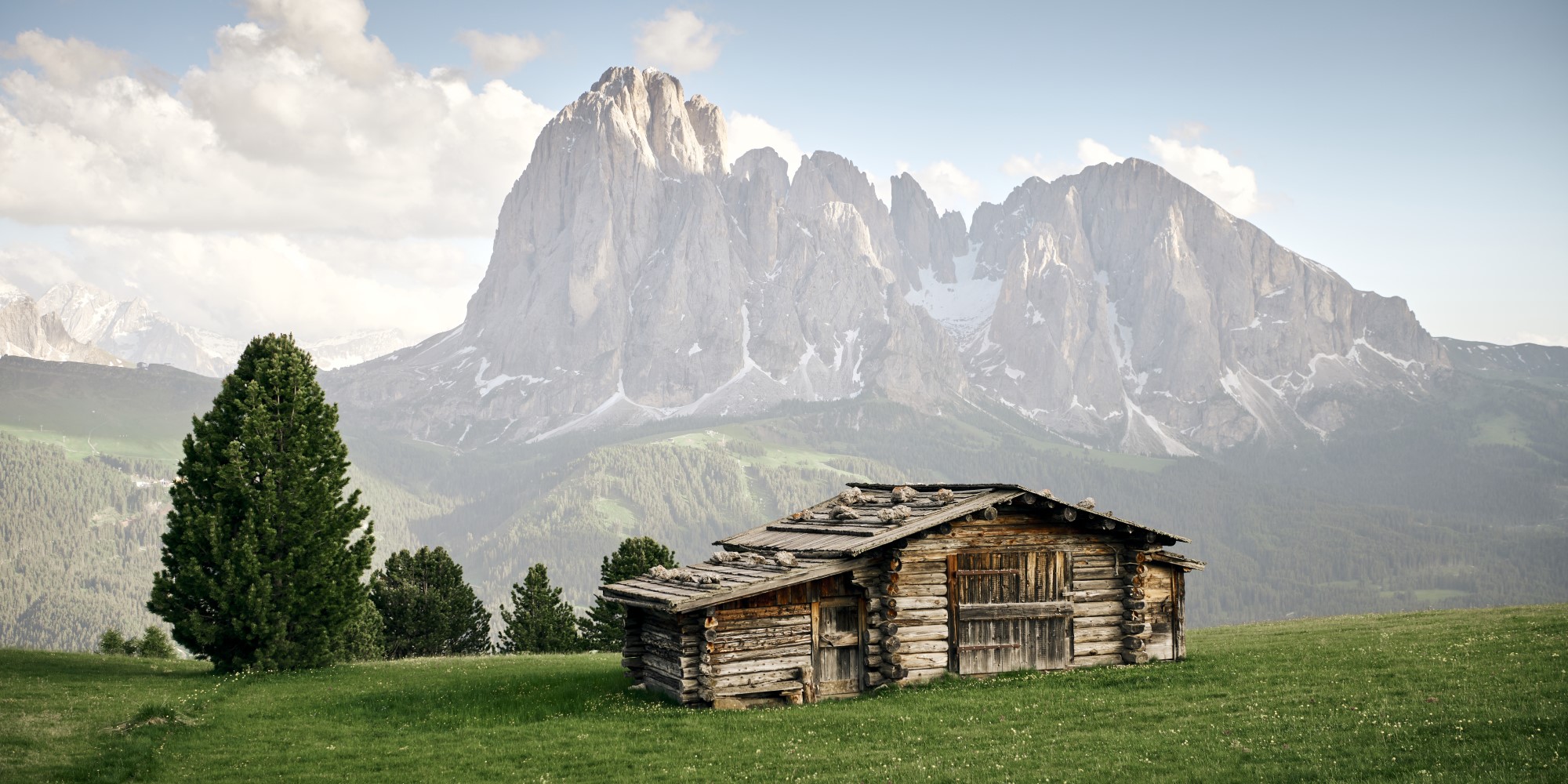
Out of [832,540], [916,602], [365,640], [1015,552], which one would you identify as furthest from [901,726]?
[365,640]

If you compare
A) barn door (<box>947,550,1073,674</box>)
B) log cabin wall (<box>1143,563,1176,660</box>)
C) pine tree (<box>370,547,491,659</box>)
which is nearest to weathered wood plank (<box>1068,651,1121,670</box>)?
barn door (<box>947,550,1073,674</box>)

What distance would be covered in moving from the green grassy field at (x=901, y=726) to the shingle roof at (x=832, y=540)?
3.12 metres

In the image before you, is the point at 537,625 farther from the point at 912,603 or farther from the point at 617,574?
the point at 912,603

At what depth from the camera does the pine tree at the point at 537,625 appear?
61562 millimetres

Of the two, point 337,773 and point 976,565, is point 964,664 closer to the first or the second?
point 976,565

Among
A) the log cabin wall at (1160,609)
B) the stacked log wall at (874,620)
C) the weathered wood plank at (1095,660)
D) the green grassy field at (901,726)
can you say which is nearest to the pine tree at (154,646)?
the green grassy field at (901,726)

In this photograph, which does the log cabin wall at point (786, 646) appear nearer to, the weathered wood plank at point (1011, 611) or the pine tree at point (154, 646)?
the weathered wood plank at point (1011, 611)

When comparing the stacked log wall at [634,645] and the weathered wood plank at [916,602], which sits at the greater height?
the weathered wood plank at [916,602]

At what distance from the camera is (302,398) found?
129 ft

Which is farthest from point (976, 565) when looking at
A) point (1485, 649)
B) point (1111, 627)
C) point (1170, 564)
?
point (1485, 649)

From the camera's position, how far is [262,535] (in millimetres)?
37344

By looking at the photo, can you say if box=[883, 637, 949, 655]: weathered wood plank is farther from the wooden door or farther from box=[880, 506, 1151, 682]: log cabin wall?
the wooden door

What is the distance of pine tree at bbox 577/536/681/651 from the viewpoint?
57.9 metres

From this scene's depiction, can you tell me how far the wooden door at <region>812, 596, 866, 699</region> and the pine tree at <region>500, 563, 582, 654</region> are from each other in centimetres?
3358
